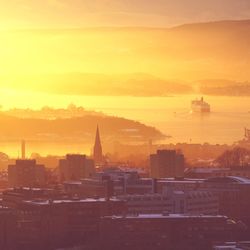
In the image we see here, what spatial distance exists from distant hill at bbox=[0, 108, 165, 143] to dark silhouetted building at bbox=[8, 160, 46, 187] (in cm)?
1777

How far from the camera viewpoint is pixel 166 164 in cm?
3438

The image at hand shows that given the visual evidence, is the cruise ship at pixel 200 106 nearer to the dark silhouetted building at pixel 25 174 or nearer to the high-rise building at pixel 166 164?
the high-rise building at pixel 166 164

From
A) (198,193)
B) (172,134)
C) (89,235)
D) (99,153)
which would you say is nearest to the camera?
(89,235)

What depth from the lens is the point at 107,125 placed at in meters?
52.3

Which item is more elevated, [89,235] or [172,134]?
[172,134]

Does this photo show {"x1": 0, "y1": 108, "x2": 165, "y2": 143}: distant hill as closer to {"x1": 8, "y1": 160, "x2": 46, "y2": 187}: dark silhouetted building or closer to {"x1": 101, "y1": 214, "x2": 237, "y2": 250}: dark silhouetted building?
{"x1": 8, "y1": 160, "x2": 46, "y2": 187}: dark silhouetted building

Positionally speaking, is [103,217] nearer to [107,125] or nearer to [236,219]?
[236,219]

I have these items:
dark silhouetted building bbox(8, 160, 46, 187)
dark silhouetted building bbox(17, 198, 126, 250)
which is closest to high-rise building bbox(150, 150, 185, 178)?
dark silhouetted building bbox(8, 160, 46, 187)

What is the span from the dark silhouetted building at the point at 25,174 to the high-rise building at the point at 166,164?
3.17 m

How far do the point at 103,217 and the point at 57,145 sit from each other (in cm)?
3140

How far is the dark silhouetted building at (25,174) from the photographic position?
31.0 metres

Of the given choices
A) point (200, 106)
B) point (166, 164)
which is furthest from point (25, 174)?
point (200, 106)

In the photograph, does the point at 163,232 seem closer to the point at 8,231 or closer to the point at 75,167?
the point at 8,231

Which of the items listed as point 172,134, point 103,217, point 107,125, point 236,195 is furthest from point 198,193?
point 107,125
